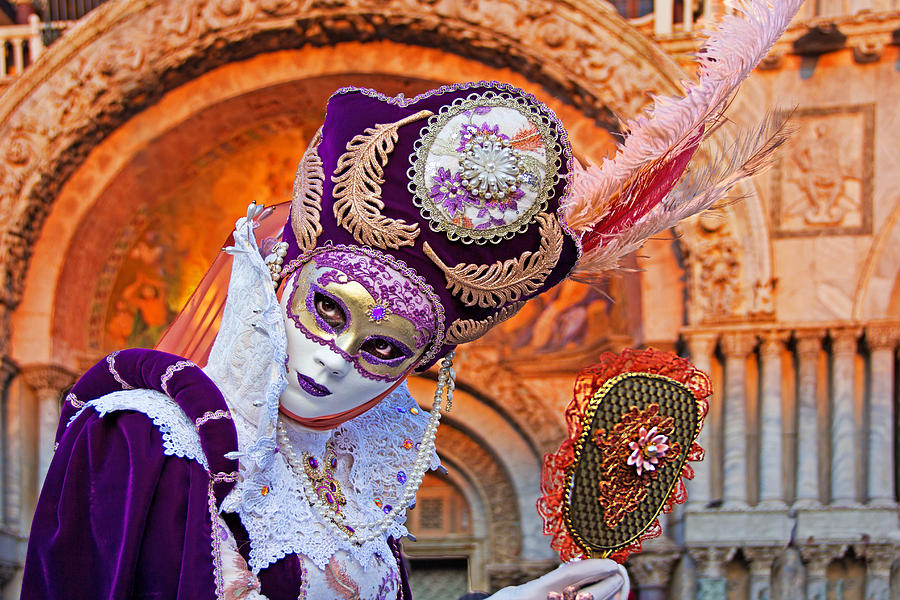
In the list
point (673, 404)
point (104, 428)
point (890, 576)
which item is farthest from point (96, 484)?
point (890, 576)

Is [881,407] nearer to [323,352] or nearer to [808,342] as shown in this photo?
[808,342]

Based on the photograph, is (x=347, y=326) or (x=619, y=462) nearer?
(x=347, y=326)

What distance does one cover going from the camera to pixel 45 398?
7.27 metres

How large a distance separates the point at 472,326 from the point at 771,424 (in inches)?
188

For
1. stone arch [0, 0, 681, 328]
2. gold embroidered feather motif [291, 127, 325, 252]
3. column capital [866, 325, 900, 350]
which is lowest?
gold embroidered feather motif [291, 127, 325, 252]

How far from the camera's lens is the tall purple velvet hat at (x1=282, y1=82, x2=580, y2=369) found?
89.3 inches

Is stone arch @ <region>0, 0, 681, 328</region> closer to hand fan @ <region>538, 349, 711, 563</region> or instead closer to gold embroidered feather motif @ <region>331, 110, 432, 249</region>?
hand fan @ <region>538, 349, 711, 563</region>

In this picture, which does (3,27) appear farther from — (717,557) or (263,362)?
(263,362)

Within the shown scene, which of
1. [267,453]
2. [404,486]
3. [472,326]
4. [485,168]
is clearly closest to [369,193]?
[485,168]

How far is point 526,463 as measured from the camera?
7574mm

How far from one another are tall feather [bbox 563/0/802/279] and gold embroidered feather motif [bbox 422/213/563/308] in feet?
0.27

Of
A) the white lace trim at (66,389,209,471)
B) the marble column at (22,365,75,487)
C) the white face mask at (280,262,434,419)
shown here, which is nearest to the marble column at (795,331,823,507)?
the marble column at (22,365,75,487)

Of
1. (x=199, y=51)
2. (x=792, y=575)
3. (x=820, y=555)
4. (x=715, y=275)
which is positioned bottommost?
(x=792, y=575)

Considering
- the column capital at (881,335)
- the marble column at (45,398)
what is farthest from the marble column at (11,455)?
the column capital at (881,335)
